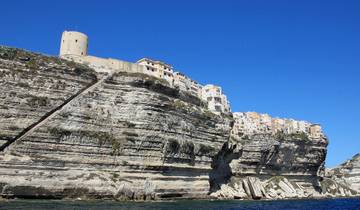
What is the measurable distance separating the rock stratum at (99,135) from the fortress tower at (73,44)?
9395 millimetres

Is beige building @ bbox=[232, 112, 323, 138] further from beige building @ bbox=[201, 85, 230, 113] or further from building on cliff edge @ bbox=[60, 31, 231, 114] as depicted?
building on cliff edge @ bbox=[60, 31, 231, 114]

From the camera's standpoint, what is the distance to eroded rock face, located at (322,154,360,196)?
99194mm

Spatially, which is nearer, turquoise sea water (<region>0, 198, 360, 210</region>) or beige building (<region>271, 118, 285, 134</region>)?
turquoise sea water (<region>0, 198, 360, 210</region>)

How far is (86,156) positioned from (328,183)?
237 ft

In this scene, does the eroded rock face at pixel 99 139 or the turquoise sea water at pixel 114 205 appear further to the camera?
the eroded rock face at pixel 99 139

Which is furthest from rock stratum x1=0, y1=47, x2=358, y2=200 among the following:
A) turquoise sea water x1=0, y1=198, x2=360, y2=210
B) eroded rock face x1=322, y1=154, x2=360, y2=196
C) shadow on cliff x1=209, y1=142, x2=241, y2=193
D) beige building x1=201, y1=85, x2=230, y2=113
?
eroded rock face x1=322, y1=154, x2=360, y2=196

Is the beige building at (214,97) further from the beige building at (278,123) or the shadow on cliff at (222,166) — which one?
the shadow on cliff at (222,166)

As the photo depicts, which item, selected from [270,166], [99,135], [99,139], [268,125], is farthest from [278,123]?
[99,139]

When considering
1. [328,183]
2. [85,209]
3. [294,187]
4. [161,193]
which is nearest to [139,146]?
[161,193]

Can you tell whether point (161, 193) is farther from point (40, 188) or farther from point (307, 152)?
point (307, 152)

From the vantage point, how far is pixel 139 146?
1822 inches

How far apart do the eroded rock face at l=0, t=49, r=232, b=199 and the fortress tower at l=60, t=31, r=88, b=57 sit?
9.91 meters

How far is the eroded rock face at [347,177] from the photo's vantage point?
99.2 meters

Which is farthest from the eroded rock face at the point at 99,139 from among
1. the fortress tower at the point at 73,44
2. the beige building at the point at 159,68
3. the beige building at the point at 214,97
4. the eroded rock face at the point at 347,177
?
the eroded rock face at the point at 347,177
